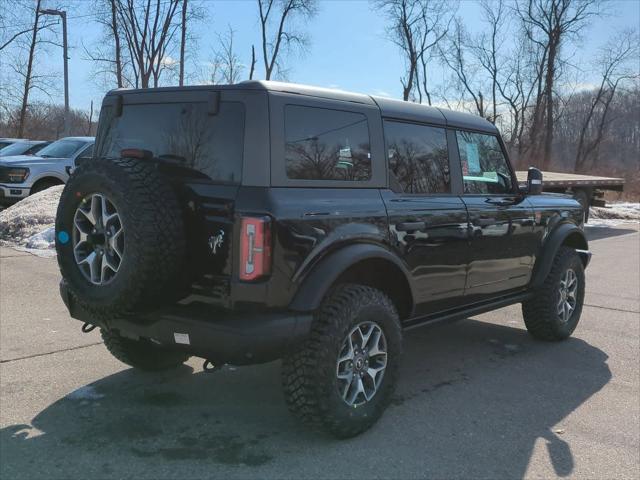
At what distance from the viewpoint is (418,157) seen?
13.5 ft

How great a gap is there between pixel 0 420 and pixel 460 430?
2681mm

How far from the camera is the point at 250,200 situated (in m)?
3.01

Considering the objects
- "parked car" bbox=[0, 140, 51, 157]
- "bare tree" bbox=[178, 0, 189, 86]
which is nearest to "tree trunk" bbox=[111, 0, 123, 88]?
"bare tree" bbox=[178, 0, 189, 86]

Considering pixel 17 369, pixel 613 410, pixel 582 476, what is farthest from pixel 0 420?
pixel 613 410

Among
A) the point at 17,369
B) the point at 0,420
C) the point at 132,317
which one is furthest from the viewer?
the point at 17,369

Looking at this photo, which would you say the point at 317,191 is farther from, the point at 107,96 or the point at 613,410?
the point at 613,410

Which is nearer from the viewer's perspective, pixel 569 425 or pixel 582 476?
pixel 582 476

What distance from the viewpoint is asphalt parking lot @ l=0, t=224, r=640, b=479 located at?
122 inches

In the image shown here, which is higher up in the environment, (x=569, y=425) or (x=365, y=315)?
(x=365, y=315)

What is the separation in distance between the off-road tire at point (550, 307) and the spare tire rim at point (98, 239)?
3.70m

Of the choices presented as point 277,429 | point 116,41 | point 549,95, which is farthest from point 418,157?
point 549,95

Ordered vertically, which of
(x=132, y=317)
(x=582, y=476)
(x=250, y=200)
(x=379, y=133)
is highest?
(x=379, y=133)

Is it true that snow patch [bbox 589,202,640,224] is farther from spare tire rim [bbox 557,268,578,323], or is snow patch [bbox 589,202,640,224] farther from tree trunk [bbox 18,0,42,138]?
tree trunk [bbox 18,0,42,138]

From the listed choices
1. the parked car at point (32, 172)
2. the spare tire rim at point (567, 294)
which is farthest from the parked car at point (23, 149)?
the spare tire rim at point (567, 294)
